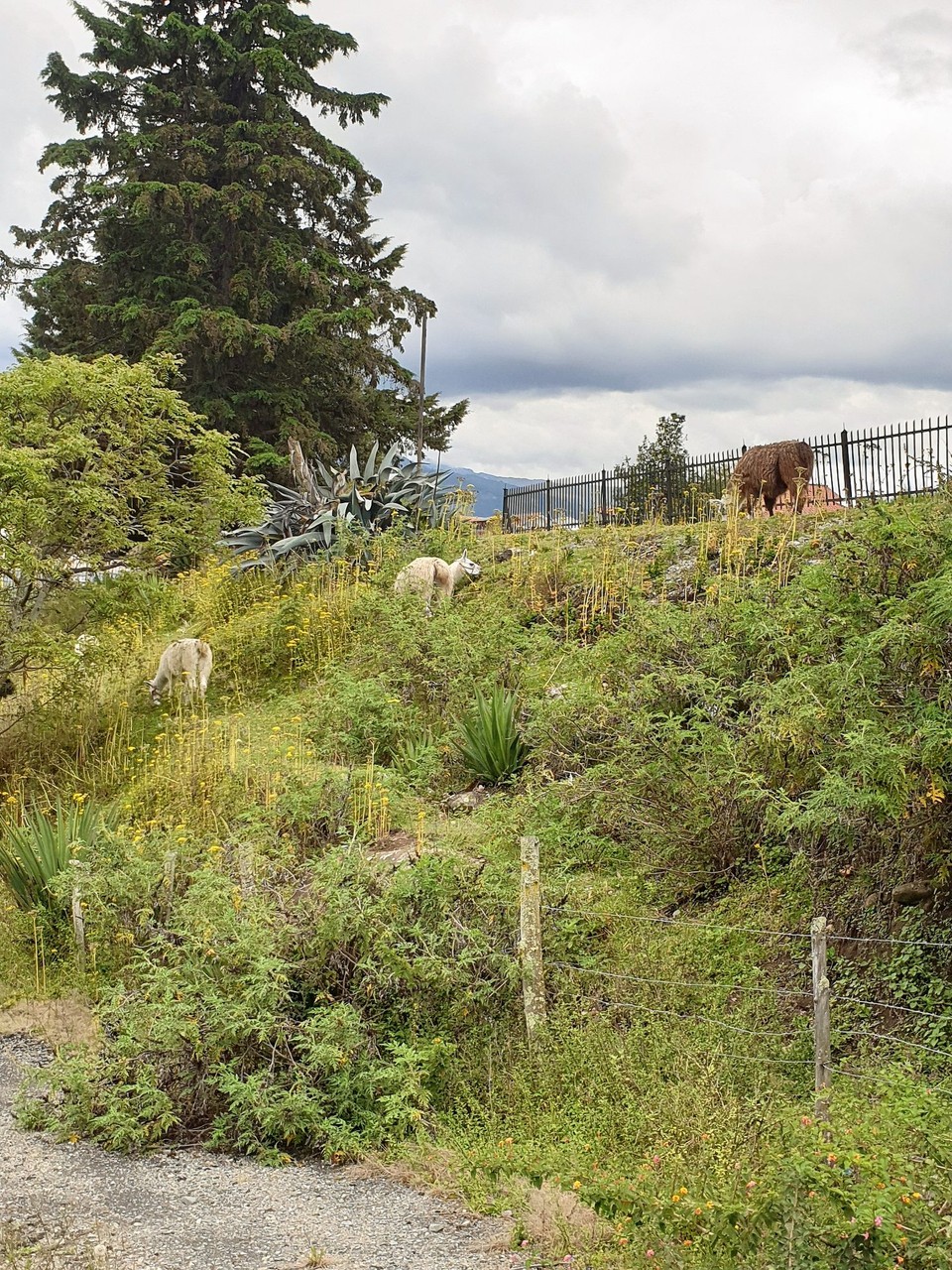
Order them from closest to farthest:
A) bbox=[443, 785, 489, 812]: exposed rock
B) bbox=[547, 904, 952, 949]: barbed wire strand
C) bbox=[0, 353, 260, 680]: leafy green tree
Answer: bbox=[547, 904, 952, 949]: barbed wire strand
bbox=[443, 785, 489, 812]: exposed rock
bbox=[0, 353, 260, 680]: leafy green tree

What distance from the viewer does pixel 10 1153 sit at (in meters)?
5.48

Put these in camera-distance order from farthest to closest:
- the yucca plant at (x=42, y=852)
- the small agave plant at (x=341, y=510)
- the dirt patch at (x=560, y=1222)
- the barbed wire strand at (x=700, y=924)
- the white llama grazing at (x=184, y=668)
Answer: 1. the small agave plant at (x=341, y=510)
2. the white llama grazing at (x=184, y=668)
3. the yucca plant at (x=42, y=852)
4. the barbed wire strand at (x=700, y=924)
5. the dirt patch at (x=560, y=1222)

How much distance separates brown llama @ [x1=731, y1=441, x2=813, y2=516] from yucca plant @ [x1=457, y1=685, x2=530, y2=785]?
18.1 feet

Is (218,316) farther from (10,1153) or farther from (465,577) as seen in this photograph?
(10,1153)

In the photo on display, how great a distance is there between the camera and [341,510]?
16828 millimetres

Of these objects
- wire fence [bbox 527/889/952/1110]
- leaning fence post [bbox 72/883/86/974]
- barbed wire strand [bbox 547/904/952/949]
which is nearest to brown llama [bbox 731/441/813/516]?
barbed wire strand [bbox 547/904/952/949]

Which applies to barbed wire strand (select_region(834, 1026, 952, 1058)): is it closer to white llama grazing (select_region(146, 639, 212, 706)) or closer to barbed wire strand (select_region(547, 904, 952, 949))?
barbed wire strand (select_region(547, 904, 952, 949))

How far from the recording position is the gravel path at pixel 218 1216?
4.38 metres

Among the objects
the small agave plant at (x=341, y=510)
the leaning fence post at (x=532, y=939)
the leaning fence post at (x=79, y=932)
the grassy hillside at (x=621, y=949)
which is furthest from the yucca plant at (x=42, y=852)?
the small agave plant at (x=341, y=510)

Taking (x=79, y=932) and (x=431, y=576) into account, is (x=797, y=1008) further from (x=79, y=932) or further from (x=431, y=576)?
(x=431, y=576)

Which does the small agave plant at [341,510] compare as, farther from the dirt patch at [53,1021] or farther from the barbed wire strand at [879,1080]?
the barbed wire strand at [879,1080]

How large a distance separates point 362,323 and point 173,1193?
2171 centimetres

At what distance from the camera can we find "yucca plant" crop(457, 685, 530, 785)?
9555 millimetres

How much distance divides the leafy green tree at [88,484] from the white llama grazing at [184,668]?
104 centimetres
